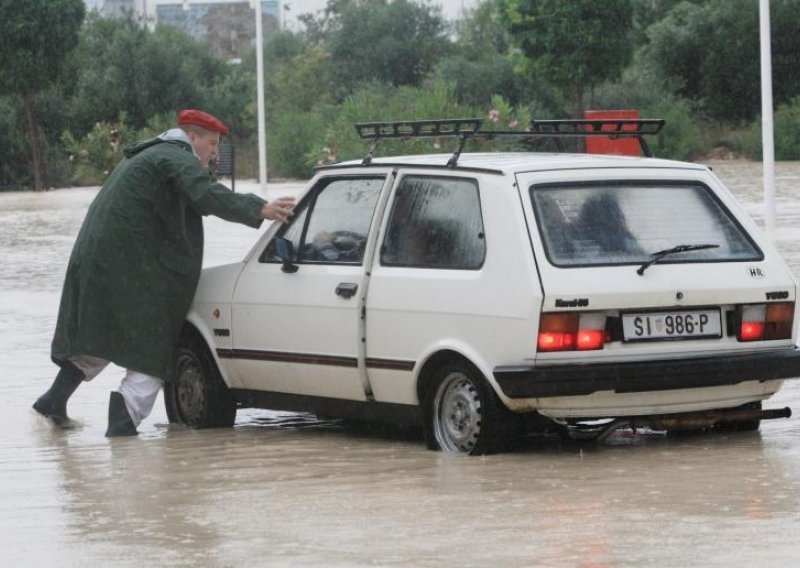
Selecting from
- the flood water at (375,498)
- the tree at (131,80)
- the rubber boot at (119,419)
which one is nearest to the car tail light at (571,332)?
the flood water at (375,498)

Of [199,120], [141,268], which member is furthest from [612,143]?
[141,268]

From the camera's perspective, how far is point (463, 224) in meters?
9.34

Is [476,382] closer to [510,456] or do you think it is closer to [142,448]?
[510,456]

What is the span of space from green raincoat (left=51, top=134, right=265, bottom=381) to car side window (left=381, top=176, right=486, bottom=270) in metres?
1.24

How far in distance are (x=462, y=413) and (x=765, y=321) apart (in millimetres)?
1390

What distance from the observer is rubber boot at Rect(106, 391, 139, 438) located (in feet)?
34.7

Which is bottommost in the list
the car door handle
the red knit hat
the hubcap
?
the hubcap

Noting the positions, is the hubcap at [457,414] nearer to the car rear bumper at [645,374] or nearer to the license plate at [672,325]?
the car rear bumper at [645,374]

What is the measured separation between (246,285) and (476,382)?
1.78 meters

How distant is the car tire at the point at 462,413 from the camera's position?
29.3 ft

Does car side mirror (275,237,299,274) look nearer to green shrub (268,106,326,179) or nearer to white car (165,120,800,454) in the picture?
white car (165,120,800,454)

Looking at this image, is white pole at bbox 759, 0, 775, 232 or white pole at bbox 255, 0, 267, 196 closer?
white pole at bbox 759, 0, 775, 232

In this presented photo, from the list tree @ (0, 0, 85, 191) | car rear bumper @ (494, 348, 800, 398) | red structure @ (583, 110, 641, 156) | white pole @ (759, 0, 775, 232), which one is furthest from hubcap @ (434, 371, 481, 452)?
tree @ (0, 0, 85, 191)

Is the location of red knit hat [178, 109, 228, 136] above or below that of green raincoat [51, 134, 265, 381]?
above
